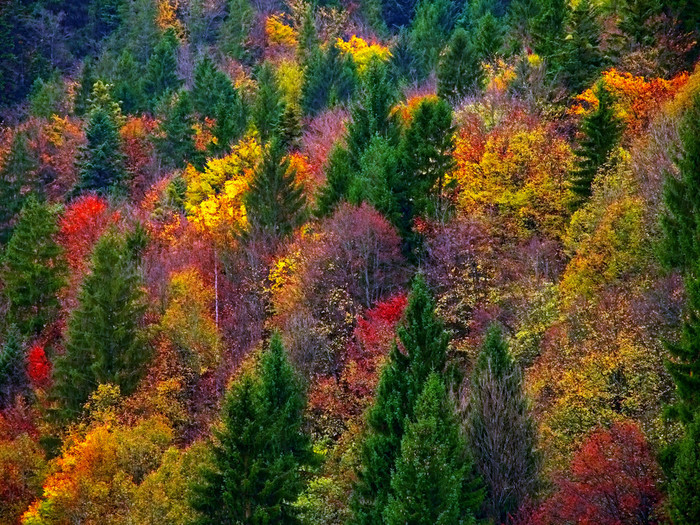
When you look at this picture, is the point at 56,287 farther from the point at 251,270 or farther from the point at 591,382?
the point at 591,382

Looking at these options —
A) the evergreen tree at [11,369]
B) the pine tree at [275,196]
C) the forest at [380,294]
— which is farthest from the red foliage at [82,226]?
the pine tree at [275,196]

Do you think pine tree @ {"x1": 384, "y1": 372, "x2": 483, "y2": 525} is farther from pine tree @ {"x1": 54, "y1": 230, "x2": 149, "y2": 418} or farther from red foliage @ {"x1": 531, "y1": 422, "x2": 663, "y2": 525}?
pine tree @ {"x1": 54, "y1": 230, "x2": 149, "y2": 418}

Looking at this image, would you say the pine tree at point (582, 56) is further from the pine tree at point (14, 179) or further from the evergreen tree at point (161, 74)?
the evergreen tree at point (161, 74)

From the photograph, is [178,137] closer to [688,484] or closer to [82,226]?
[82,226]

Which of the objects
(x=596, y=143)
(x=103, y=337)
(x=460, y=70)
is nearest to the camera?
(x=596, y=143)

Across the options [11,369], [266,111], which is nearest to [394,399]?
[11,369]

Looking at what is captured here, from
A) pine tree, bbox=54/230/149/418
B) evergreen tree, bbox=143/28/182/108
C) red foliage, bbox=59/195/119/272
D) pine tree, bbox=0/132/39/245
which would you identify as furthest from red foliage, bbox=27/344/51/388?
evergreen tree, bbox=143/28/182/108
